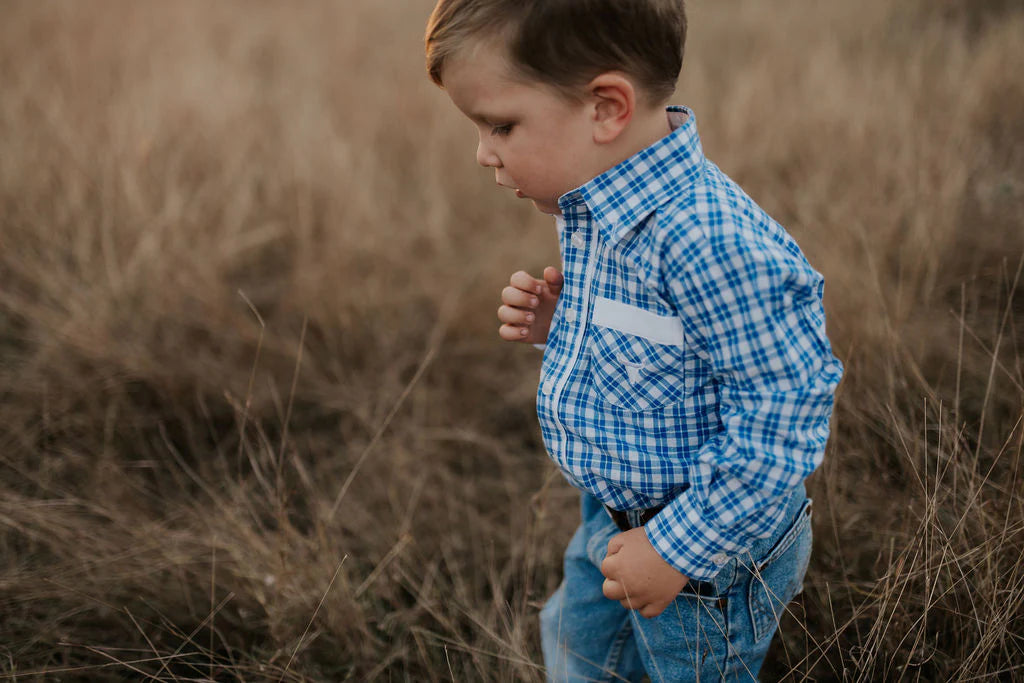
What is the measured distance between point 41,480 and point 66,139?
6.03 feet

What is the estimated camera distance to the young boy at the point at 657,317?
1.02 m

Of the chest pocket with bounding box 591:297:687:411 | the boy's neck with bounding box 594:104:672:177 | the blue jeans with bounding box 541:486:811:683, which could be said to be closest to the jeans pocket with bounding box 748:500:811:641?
the blue jeans with bounding box 541:486:811:683

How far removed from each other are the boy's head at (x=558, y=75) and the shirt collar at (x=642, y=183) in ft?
0.12

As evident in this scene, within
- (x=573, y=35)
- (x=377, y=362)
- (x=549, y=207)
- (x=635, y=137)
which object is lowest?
(x=377, y=362)

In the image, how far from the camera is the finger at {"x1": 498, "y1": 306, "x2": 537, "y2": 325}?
4.61 feet

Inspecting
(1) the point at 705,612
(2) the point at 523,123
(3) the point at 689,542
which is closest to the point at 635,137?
(2) the point at 523,123

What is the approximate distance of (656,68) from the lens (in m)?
1.11

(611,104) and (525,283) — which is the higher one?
(611,104)

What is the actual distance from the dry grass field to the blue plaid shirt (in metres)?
0.44

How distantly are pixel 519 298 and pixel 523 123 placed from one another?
0.37 metres

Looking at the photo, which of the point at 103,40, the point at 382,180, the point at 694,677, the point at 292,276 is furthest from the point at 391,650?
the point at 103,40

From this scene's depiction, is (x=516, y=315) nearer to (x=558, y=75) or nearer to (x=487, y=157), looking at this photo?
(x=487, y=157)

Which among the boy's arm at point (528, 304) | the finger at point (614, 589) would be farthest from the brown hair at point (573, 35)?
the finger at point (614, 589)

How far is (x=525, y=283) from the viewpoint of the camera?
4.54ft
